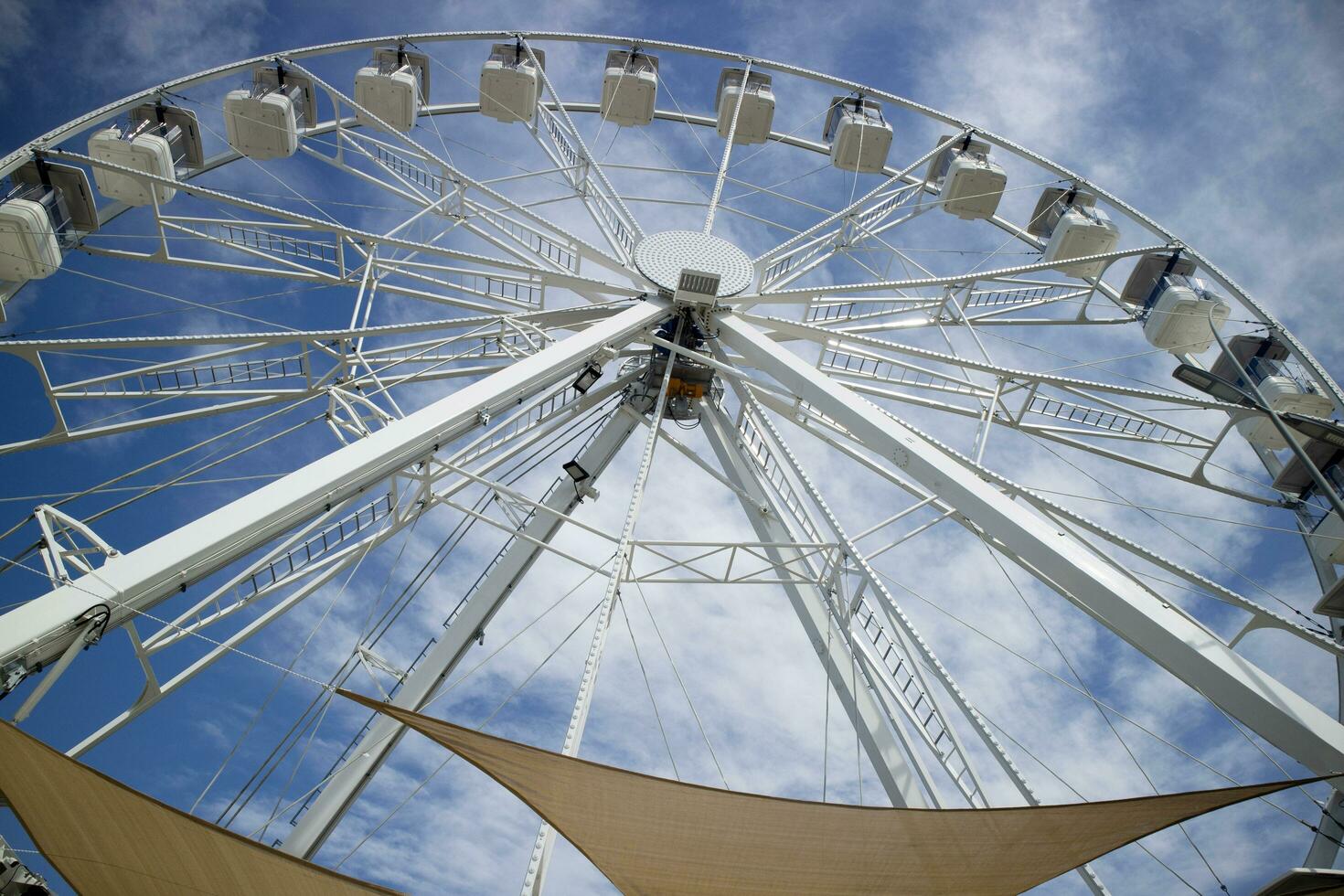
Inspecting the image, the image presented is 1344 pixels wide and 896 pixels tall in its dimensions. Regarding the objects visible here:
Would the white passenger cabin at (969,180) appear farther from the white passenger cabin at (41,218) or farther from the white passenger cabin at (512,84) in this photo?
the white passenger cabin at (41,218)

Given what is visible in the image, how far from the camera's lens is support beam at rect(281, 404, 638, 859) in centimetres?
1116

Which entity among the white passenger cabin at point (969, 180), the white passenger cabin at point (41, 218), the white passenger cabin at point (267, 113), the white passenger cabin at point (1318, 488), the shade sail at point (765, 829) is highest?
the white passenger cabin at point (969, 180)

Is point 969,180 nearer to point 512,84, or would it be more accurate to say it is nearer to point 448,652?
point 512,84

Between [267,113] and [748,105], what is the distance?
10013 millimetres

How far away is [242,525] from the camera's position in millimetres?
6629

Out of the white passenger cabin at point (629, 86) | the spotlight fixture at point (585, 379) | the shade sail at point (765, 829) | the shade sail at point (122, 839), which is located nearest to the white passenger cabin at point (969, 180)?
the white passenger cabin at point (629, 86)

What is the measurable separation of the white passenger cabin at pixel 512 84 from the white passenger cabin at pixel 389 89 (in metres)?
1.48

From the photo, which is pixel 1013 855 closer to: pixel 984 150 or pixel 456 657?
pixel 456 657

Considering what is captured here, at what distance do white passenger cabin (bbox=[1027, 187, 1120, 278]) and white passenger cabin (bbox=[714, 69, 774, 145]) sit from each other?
6.59m

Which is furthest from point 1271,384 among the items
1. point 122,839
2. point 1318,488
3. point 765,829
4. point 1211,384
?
point 122,839

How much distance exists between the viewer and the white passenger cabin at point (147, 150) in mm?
12922

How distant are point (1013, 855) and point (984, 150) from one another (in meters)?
15.6

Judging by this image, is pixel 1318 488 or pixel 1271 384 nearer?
pixel 1318 488

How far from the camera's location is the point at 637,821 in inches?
234
